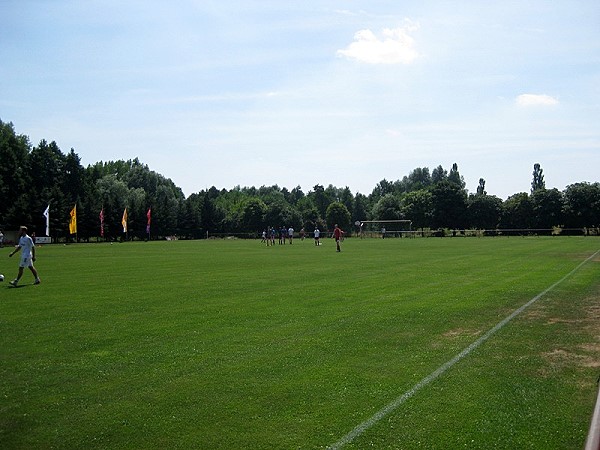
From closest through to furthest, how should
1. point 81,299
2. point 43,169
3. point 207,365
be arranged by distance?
point 207,365, point 81,299, point 43,169

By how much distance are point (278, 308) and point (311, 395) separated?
6.65 m

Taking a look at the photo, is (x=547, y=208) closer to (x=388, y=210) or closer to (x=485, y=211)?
(x=485, y=211)

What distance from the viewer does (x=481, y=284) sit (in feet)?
58.9

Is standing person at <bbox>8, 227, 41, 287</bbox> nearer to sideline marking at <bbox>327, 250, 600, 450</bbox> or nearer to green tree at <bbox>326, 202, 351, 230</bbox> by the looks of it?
sideline marking at <bbox>327, 250, 600, 450</bbox>

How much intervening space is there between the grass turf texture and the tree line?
278ft

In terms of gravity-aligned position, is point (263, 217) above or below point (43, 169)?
below

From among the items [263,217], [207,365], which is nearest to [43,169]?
[263,217]

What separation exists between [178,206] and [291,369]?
120 meters

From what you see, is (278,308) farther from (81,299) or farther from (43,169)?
(43,169)

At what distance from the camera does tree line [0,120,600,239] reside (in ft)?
307

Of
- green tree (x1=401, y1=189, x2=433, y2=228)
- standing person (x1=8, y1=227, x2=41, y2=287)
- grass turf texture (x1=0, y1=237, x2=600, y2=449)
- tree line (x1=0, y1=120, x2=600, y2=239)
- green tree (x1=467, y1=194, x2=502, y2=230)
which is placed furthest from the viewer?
green tree (x1=401, y1=189, x2=433, y2=228)

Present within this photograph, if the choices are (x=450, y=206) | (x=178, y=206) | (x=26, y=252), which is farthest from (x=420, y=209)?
(x=26, y=252)

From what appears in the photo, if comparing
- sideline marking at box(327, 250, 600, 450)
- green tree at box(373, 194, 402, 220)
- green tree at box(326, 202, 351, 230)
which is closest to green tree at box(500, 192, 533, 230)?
green tree at box(373, 194, 402, 220)

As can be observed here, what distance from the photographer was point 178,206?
4892 inches
